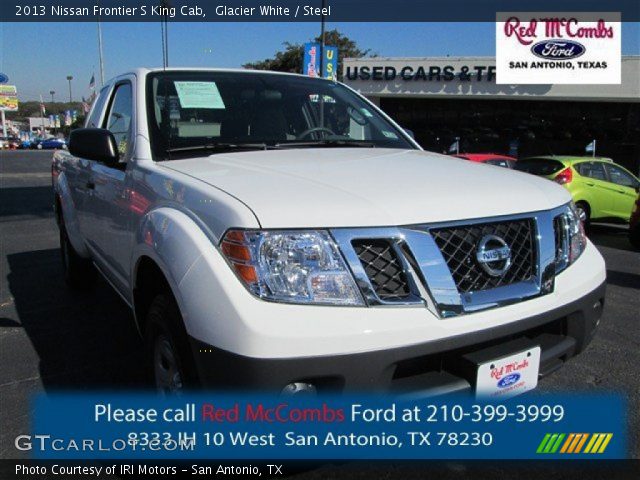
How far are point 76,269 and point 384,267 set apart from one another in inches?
150

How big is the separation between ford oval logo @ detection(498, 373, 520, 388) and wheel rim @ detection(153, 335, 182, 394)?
1181 mm

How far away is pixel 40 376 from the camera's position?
321cm

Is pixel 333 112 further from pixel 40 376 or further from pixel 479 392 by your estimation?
pixel 40 376

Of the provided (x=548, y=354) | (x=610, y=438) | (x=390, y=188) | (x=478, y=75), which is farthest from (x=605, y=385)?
(x=478, y=75)

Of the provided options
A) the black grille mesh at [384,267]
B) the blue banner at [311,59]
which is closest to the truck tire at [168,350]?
the black grille mesh at [384,267]

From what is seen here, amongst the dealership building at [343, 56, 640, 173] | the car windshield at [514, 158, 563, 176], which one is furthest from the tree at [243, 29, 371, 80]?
the car windshield at [514, 158, 563, 176]

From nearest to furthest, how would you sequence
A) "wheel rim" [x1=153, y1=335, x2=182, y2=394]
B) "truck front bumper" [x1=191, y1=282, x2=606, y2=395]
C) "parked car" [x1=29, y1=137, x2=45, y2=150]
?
1. "truck front bumper" [x1=191, y1=282, x2=606, y2=395]
2. "wheel rim" [x1=153, y1=335, x2=182, y2=394]
3. "parked car" [x1=29, y1=137, x2=45, y2=150]

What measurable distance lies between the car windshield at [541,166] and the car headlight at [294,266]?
9080mm

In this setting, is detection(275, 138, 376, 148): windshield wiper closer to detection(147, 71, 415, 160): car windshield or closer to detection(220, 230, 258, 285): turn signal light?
detection(147, 71, 415, 160): car windshield

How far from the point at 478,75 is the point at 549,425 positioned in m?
22.1

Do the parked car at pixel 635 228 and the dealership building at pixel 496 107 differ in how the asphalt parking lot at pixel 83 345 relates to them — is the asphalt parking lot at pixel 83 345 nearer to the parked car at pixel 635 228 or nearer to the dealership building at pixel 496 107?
the parked car at pixel 635 228

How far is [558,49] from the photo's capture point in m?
21.2

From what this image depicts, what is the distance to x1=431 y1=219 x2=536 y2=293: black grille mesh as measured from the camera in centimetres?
189

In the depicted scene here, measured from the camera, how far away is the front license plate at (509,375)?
1.92m
